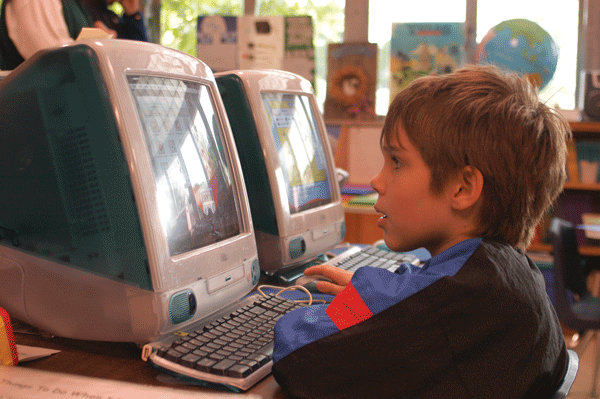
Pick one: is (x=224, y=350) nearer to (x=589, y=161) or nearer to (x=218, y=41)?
(x=589, y=161)

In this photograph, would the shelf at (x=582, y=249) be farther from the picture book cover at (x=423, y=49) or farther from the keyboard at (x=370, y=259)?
the keyboard at (x=370, y=259)

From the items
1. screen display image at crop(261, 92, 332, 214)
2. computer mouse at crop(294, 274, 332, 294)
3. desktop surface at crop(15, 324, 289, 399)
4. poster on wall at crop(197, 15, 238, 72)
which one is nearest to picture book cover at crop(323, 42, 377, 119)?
poster on wall at crop(197, 15, 238, 72)

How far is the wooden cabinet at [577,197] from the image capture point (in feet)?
10.4

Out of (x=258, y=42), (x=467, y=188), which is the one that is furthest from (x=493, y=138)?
(x=258, y=42)

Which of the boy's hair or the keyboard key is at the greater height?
the boy's hair

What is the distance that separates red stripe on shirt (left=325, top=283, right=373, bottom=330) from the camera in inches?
26.7

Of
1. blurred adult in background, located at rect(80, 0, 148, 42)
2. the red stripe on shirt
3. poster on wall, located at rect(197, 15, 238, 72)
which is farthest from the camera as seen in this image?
poster on wall, located at rect(197, 15, 238, 72)

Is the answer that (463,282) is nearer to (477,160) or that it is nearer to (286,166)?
(477,160)

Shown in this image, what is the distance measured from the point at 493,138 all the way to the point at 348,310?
33 centimetres

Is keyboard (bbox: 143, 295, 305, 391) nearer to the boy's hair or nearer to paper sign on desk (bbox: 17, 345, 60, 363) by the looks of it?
paper sign on desk (bbox: 17, 345, 60, 363)

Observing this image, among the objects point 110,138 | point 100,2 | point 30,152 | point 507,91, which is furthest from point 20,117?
point 100,2

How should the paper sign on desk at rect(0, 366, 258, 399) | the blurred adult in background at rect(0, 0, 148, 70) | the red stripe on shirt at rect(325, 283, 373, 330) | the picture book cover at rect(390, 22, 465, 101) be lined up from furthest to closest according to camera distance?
the picture book cover at rect(390, 22, 465, 101) → the blurred adult in background at rect(0, 0, 148, 70) → the red stripe on shirt at rect(325, 283, 373, 330) → the paper sign on desk at rect(0, 366, 258, 399)

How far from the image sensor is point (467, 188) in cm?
77

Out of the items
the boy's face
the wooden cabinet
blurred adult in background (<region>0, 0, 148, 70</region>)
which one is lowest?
the wooden cabinet
